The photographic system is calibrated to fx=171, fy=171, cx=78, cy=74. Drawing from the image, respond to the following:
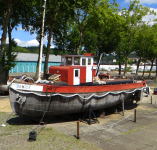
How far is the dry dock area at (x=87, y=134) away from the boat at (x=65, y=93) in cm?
99

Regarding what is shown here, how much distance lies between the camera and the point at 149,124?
11.6 meters

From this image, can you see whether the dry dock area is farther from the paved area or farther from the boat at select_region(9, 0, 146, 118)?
the boat at select_region(9, 0, 146, 118)

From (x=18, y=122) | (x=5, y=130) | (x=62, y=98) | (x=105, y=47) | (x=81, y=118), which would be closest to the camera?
(x=5, y=130)

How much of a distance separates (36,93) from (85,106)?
11.6 ft

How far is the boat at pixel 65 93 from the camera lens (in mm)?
10438

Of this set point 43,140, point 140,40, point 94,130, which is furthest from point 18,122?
point 140,40

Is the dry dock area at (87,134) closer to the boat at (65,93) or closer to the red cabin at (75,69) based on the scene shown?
Result: the boat at (65,93)

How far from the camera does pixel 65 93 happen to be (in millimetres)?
11000

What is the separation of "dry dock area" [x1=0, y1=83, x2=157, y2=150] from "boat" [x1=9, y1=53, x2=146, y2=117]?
0.99 m

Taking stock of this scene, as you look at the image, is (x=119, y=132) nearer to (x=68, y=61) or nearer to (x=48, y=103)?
(x=48, y=103)

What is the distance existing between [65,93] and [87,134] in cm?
287

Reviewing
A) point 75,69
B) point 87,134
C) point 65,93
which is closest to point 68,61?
point 75,69

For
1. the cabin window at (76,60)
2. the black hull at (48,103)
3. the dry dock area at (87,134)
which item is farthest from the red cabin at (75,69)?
the dry dock area at (87,134)

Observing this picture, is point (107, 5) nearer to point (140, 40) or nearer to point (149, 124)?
point (140, 40)
